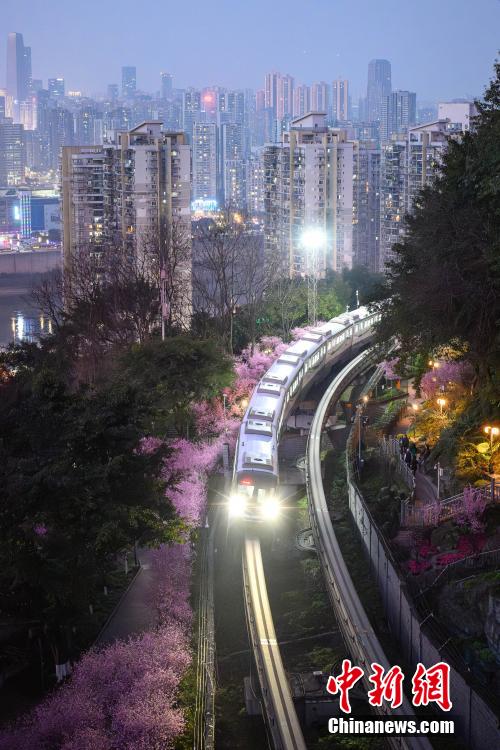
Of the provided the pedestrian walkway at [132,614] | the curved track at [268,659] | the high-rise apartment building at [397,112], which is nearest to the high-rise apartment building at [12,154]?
the high-rise apartment building at [397,112]

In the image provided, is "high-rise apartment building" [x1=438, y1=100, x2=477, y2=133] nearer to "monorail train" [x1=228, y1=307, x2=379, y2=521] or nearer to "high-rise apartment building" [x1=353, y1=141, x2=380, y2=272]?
"high-rise apartment building" [x1=353, y1=141, x2=380, y2=272]

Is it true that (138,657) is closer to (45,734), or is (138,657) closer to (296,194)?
(45,734)

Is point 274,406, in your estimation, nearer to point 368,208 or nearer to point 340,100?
point 368,208

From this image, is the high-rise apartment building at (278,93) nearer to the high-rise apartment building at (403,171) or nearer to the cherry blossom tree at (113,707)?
the high-rise apartment building at (403,171)

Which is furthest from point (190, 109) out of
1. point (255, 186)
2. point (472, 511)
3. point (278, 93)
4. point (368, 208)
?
point (472, 511)

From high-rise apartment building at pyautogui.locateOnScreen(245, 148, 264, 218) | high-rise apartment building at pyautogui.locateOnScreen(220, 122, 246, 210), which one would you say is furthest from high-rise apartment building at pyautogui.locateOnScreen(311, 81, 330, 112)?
high-rise apartment building at pyautogui.locateOnScreen(245, 148, 264, 218)
